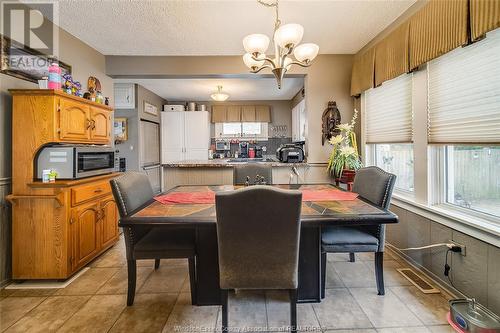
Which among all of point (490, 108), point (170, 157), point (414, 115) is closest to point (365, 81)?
point (414, 115)

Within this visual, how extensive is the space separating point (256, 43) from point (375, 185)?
1.47m

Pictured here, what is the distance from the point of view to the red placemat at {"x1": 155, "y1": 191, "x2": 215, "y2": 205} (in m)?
2.00

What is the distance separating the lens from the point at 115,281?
90.4 inches

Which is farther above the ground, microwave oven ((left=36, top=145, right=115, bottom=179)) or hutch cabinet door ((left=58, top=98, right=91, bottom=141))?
hutch cabinet door ((left=58, top=98, right=91, bottom=141))

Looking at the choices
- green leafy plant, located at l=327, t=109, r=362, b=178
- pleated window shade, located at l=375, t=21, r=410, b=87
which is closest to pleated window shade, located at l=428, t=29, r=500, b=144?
pleated window shade, located at l=375, t=21, r=410, b=87

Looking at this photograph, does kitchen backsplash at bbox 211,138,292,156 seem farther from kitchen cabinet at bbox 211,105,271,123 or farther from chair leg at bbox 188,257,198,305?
chair leg at bbox 188,257,198,305

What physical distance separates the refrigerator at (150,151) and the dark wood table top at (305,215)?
407 centimetres

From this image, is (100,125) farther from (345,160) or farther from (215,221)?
(345,160)

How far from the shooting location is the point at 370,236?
200 cm

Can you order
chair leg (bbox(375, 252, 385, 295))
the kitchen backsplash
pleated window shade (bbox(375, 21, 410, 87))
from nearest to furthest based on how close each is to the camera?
chair leg (bbox(375, 252, 385, 295)), pleated window shade (bbox(375, 21, 410, 87)), the kitchen backsplash

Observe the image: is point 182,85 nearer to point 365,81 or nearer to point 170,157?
point 170,157

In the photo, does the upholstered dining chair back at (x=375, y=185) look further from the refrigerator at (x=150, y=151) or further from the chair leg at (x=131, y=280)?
the refrigerator at (x=150, y=151)

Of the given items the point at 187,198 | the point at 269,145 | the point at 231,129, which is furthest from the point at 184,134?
the point at 187,198

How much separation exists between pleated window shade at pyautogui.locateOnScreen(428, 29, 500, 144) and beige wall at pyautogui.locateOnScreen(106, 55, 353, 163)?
1.51 meters
